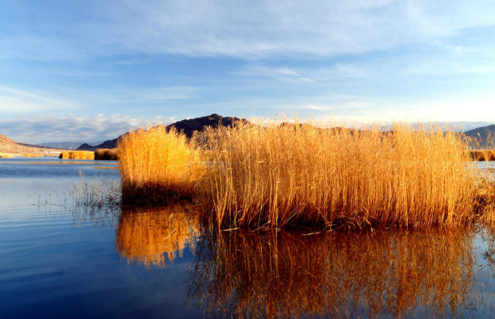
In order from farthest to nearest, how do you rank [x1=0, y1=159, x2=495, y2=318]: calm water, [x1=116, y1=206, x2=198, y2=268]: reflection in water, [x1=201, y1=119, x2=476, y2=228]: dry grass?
[x1=201, y1=119, x2=476, y2=228]: dry grass < [x1=116, y1=206, x2=198, y2=268]: reflection in water < [x1=0, y1=159, x2=495, y2=318]: calm water

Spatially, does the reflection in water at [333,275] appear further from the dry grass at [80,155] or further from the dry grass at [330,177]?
the dry grass at [80,155]

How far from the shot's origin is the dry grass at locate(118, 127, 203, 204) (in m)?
11.8

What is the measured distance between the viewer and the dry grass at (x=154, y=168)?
11.8 meters

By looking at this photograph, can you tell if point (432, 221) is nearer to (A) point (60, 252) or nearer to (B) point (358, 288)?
(B) point (358, 288)

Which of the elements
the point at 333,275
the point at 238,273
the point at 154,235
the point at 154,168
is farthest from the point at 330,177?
the point at 154,168

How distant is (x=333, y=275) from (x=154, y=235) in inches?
158

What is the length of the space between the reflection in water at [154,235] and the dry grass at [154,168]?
175cm

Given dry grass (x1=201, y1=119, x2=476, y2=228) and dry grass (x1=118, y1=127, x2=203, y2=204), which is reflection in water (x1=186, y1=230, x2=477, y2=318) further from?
dry grass (x1=118, y1=127, x2=203, y2=204)

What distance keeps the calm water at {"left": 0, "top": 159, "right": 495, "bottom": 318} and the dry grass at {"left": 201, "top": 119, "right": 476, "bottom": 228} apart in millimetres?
627

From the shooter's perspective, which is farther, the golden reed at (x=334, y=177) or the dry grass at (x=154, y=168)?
the dry grass at (x=154, y=168)

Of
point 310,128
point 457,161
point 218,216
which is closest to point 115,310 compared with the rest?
point 218,216

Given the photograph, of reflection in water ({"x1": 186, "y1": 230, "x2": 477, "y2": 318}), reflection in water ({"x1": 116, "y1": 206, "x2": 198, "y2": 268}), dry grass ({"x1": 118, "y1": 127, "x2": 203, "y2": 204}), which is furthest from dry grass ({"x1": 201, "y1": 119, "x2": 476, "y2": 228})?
dry grass ({"x1": 118, "y1": 127, "x2": 203, "y2": 204})

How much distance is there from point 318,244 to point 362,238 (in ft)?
3.60

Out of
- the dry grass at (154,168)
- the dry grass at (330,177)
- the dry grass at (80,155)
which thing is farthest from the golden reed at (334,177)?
the dry grass at (80,155)
